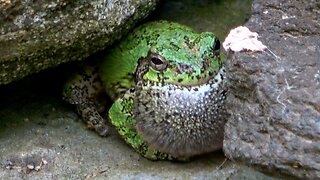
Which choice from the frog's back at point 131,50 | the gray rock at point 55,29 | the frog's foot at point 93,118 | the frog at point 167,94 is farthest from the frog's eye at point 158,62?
the frog's foot at point 93,118

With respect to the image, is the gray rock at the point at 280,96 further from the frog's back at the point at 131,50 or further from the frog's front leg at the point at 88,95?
the frog's front leg at the point at 88,95

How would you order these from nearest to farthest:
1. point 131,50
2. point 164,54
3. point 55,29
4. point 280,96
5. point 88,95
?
point 280,96 → point 55,29 → point 164,54 → point 131,50 → point 88,95

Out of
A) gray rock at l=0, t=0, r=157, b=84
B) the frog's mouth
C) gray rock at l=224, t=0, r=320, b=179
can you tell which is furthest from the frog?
gray rock at l=224, t=0, r=320, b=179

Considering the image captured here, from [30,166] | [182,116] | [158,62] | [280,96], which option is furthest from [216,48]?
[30,166]

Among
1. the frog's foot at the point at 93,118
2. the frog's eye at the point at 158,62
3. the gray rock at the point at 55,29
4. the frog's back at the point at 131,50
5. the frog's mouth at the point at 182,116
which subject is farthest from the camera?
the frog's foot at the point at 93,118

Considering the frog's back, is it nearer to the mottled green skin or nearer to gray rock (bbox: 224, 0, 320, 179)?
the mottled green skin

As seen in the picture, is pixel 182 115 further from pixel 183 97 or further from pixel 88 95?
pixel 88 95

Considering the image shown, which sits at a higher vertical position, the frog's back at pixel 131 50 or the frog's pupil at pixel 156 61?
the frog's pupil at pixel 156 61
